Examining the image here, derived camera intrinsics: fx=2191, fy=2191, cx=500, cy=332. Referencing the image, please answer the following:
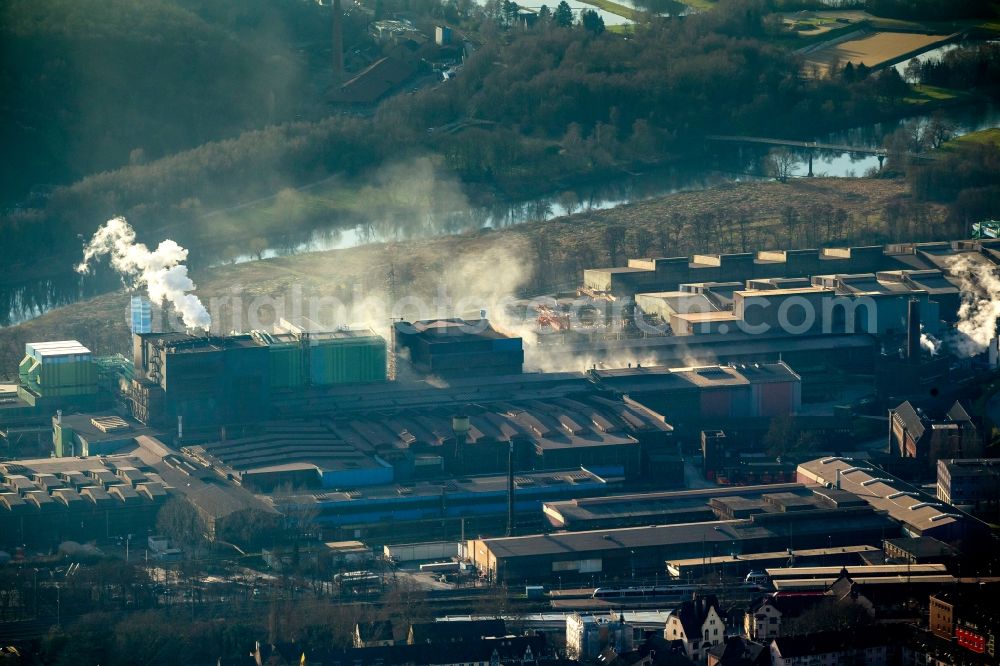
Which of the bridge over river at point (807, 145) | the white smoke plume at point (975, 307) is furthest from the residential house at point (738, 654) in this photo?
the bridge over river at point (807, 145)

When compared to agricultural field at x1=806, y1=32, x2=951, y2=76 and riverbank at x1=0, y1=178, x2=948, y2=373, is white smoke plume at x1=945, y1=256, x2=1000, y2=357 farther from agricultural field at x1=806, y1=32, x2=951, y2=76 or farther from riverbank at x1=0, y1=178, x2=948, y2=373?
agricultural field at x1=806, y1=32, x2=951, y2=76

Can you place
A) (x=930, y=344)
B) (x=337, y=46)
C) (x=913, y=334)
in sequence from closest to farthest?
(x=913, y=334) < (x=930, y=344) < (x=337, y=46)

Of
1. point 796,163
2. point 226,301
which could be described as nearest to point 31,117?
point 226,301

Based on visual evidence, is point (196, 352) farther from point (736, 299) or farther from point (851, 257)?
point (851, 257)

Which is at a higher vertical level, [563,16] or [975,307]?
[563,16]

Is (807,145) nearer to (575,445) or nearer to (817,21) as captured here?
(817,21)

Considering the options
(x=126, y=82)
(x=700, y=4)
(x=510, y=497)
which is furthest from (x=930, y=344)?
(x=700, y=4)

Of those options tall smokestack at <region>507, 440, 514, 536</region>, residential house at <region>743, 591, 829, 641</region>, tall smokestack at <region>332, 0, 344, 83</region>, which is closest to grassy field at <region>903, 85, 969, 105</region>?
tall smokestack at <region>332, 0, 344, 83</region>
